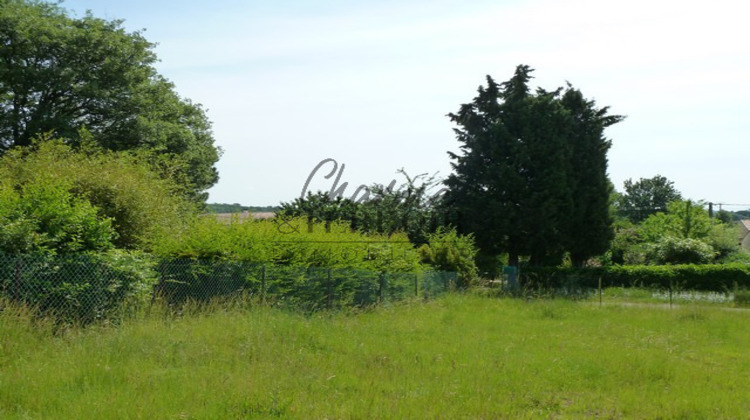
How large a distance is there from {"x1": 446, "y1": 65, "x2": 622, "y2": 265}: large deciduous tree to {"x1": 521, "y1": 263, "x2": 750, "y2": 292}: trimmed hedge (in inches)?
92.2

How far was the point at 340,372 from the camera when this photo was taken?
8305 mm

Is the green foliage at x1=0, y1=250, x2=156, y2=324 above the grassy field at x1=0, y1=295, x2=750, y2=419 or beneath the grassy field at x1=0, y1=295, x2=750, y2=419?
above

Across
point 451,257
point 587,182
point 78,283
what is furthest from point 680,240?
point 78,283

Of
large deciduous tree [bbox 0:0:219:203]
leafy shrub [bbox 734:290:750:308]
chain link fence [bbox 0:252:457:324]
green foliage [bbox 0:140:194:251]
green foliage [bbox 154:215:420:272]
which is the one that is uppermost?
large deciduous tree [bbox 0:0:219:203]

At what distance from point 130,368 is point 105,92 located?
2307cm

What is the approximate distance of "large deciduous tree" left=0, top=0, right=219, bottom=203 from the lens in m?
25.8

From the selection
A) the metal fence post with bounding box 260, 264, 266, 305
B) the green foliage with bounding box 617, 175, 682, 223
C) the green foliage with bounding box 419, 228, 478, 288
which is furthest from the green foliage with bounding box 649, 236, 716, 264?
the green foliage with bounding box 617, 175, 682, 223

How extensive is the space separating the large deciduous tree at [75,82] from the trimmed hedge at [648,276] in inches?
716

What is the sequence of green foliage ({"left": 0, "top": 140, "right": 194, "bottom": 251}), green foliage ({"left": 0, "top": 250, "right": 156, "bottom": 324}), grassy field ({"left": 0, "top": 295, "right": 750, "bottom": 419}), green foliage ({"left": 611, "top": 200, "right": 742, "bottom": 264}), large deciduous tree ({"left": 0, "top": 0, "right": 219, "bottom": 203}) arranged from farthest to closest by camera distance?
1. green foliage ({"left": 611, "top": 200, "right": 742, "bottom": 264})
2. large deciduous tree ({"left": 0, "top": 0, "right": 219, "bottom": 203})
3. green foliage ({"left": 0, "top": 140, "right": 194, "bottom": 251})
4. green foliage ({"left": 0, "top": 250, "right": 156, "bottom": 324})
5. grassy field ({"left": 0, "top": 295, "right": 750, "bottom": 419})

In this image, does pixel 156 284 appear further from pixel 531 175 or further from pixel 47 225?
pixel 531 175

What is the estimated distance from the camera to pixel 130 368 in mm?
7262

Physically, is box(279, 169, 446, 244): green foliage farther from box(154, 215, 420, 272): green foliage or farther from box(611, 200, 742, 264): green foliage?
box(611, 200, 742, 264): green foliage

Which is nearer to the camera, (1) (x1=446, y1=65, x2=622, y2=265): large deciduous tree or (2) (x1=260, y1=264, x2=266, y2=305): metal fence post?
(2) (x1=260, y1=264, x2=266, y2=305): metal fence post

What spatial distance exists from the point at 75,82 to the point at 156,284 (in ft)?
67.1
